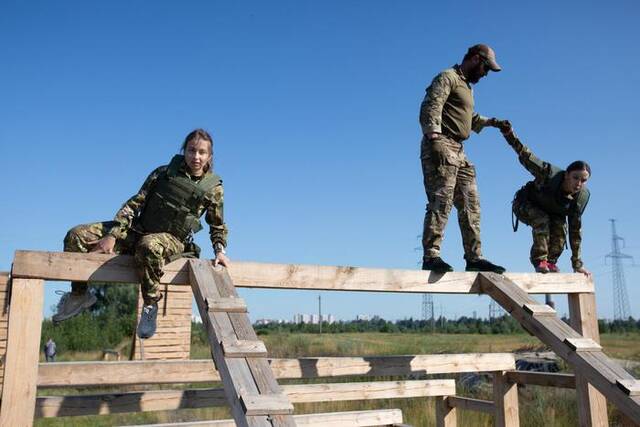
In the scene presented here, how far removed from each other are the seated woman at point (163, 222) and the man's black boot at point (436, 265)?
1702 millimetres

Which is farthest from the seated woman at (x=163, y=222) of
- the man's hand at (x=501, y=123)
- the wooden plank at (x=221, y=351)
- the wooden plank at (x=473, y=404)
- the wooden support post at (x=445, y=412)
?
the wooden support post at (x=445, y=412)

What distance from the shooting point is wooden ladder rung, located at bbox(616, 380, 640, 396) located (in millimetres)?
3059

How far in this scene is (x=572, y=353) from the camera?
11.4 ft

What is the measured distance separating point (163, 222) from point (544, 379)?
4120 millimetres

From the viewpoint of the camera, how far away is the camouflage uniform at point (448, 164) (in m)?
4.62

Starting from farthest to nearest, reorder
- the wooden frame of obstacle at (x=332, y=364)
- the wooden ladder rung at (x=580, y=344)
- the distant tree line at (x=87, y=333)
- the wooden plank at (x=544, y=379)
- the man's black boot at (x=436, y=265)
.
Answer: the distant tree line at (x=87, y=333), the wooden plank at (x=544, y=379), the man's black boot at (x=436, y=265), the wooden ladder rung at (x=580, y=344), the wooden frame of obstacle at (x=332, y=364)

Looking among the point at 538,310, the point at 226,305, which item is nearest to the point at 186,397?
the point at 226,305

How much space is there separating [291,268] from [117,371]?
1.69 m

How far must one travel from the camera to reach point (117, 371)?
424 cm

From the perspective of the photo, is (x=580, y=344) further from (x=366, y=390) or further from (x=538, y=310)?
(x=366, y=390)

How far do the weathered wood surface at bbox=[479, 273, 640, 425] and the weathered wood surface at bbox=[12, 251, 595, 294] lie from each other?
292mm

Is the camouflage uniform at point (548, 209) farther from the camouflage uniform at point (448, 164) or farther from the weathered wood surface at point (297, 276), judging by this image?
the camouflage uniform at point (448, 164)

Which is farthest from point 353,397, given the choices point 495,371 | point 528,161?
point 528,161

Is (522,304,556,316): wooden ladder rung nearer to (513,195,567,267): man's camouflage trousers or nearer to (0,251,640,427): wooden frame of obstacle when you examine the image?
(0,251,640,427): wooden frame of obstacle
